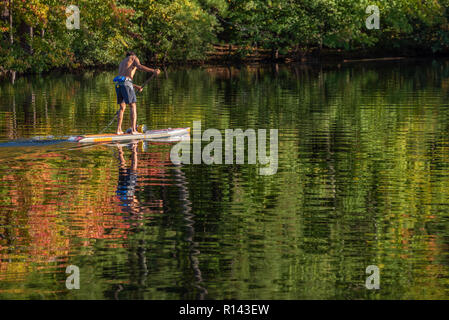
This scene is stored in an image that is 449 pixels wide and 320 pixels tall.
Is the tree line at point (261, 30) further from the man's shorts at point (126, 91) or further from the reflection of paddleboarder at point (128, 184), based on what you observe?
the reflection of paddleboarder at point (128, 184)

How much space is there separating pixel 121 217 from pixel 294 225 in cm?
264

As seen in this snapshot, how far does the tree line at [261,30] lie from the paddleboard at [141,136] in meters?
43.8

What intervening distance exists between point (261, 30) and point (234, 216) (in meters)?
71.3

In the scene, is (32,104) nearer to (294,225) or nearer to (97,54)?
(294,225)

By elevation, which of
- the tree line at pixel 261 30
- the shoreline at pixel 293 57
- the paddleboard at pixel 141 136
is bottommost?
the paddleboard at pixel 141 136

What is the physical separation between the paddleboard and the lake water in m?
0.41

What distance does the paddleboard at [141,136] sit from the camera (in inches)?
868

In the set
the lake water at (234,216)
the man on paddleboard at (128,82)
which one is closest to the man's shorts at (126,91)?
the man on paddleboard at (128,82)

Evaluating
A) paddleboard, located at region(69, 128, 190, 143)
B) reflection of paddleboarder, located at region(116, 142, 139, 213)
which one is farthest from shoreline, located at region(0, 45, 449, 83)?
reflection of paddleboarder, located at region(116, 142, 139, 213)

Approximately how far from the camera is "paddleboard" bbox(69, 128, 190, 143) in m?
22.0

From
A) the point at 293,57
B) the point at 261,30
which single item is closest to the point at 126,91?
the point at 261,30

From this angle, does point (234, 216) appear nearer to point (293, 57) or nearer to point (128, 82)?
point (128, 82)

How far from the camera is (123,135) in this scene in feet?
74.7

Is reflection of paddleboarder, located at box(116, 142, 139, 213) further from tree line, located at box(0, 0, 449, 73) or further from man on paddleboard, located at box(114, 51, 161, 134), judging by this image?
tree line, located at box(0, 0, 449, 73)
